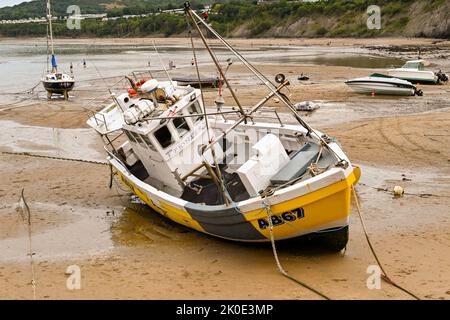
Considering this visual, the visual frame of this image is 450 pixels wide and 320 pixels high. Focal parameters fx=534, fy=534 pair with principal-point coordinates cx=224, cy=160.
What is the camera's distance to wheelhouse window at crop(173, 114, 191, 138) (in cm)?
1166

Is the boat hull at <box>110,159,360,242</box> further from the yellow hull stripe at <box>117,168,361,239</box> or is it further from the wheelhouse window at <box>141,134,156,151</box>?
the wheelhouse window at <box>141,134,156,151</box>

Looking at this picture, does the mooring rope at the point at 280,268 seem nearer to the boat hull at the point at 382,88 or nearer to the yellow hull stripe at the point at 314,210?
Result: the yellow hull stripe at the point at 314,210

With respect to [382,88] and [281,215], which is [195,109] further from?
[382,88]

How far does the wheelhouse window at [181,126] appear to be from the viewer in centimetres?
1166

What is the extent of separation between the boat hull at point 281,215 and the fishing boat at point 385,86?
1748 cm

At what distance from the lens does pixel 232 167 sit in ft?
38.9

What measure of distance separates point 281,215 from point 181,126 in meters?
A: 3.86

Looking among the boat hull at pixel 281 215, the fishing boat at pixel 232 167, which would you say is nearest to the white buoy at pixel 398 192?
the fishing boat at pixel 232 167

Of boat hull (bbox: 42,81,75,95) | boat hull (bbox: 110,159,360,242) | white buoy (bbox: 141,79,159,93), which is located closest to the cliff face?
boat hull (bbox: 42,81,75,95)

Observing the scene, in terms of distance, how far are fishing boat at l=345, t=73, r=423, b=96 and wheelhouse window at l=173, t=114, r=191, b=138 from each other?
1628cm

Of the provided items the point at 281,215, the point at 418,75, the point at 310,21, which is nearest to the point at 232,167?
the point at 281,215

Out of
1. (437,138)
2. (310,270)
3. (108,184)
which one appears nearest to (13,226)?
(108,184)

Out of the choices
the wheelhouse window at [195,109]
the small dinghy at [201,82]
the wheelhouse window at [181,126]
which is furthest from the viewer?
the small dinghy at [201,82]

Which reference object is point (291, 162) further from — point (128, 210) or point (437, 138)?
point (437, 138)
